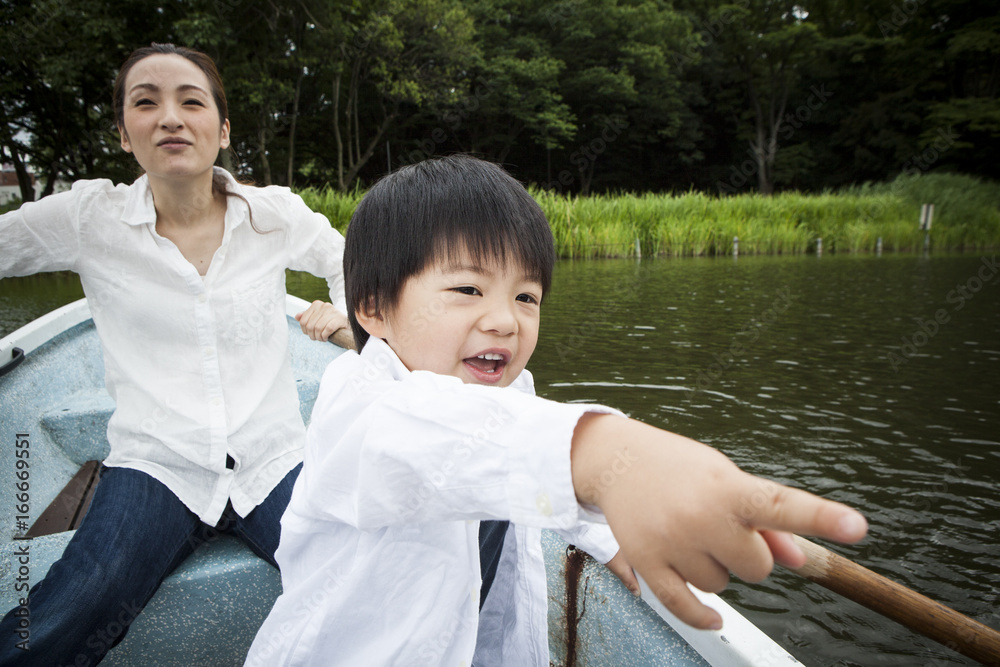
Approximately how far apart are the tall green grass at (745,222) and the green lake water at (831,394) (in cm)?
262

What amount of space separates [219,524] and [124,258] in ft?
1.89

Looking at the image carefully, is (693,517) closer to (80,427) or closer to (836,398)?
(80,427)

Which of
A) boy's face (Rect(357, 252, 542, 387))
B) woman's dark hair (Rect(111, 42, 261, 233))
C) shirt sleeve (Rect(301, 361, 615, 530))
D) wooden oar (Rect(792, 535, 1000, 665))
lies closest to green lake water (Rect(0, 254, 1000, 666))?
wooden oar (Rect(792, 535, 1000, 665))

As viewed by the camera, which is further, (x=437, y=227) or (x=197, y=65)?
(x=197, y=65)

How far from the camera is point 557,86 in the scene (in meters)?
20.6

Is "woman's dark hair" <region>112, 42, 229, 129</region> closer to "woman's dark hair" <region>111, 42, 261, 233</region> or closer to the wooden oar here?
"woman's dark hair" <region>111, 42, 261, 233</region>

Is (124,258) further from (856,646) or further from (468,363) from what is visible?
(856,646)

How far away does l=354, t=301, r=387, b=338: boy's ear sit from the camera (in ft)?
2.63

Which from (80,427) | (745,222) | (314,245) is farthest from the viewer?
(745,222)

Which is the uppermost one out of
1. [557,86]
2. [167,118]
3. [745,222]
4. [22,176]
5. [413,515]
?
[557,86]

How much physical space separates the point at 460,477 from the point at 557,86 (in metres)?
21.8

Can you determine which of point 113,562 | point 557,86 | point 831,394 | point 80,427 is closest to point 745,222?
point 831,394

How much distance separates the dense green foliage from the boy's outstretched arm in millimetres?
12947

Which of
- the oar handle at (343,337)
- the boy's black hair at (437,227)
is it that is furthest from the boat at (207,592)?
the boy's black hair at (437,227)
